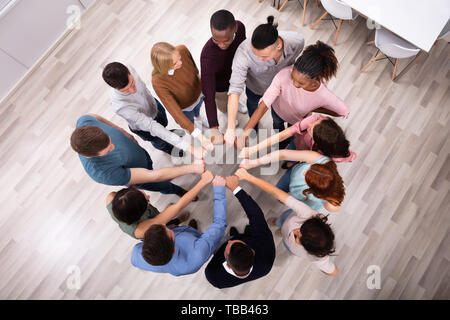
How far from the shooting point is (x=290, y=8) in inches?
137

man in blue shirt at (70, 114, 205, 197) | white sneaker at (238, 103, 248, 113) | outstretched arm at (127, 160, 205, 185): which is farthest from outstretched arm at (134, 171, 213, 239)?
white sneaker at (238, 103, 248, 113)

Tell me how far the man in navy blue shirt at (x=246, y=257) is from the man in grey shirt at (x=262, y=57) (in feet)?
2.54

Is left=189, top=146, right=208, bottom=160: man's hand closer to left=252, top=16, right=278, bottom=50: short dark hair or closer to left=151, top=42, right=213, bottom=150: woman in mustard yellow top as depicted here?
left=151, top=42, right=213, bottom=150: woman in mustard yellow top

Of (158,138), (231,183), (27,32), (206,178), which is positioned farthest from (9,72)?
(231,183)

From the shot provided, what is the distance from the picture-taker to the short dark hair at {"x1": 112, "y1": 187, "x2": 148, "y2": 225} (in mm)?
1641

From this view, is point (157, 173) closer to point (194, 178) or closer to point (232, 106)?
point (232, 106)

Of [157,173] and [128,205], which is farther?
[157,173]

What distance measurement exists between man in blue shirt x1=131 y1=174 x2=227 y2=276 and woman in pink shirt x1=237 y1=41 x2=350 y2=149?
0.77 metres

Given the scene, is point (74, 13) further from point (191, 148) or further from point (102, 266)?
point (102, 266)

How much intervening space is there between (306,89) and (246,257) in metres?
1.21

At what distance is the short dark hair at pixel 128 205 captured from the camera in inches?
64.6

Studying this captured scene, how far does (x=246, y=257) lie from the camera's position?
1.60 meters

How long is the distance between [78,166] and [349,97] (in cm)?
335
